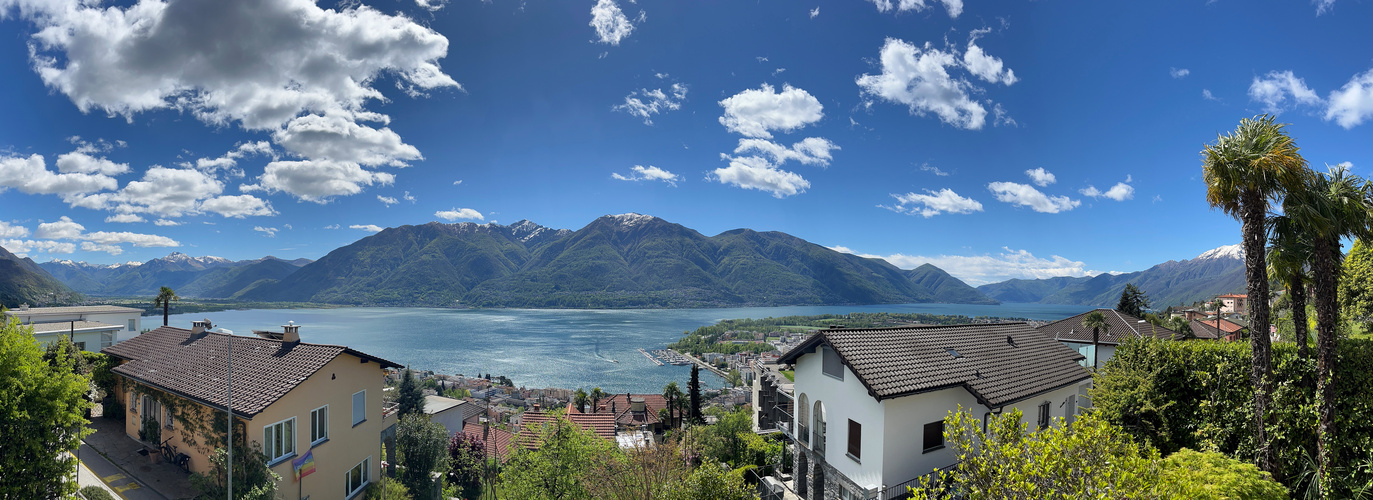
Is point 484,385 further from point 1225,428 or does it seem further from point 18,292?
point 18,292

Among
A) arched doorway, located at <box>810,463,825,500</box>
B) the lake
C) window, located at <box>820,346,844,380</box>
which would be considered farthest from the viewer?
the lake

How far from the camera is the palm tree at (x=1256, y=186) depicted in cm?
905

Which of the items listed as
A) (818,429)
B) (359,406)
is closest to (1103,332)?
(818,429)

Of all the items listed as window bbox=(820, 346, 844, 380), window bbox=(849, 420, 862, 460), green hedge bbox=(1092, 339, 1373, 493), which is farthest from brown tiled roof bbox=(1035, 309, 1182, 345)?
window bbox=(849, 420, 862, 460)

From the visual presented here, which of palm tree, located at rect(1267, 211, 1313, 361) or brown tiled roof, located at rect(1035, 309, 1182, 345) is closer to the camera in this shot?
palm tree, located at rect(1267, 211, 1313, 361)

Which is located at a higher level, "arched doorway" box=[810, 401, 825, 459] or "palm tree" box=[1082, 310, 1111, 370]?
"palm tree" box=[1082, 310, 1111, 370]

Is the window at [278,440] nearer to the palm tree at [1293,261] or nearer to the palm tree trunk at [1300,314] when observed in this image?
the palm tree at [1293,261]

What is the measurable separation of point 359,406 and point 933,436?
17.9 meters

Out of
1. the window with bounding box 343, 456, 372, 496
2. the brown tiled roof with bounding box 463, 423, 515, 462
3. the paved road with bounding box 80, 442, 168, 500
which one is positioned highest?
the paved road with bounding box 80, 442, 168, 500

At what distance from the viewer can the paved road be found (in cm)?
1396

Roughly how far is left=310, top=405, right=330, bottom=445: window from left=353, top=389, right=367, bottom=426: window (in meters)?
1.29

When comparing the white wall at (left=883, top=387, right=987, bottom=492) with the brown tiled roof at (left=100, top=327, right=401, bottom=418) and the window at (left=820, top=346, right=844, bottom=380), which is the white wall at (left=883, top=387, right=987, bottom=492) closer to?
the window at (left=820, top=346, right=844, bottom=380)

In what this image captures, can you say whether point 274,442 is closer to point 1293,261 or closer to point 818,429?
point 818,429

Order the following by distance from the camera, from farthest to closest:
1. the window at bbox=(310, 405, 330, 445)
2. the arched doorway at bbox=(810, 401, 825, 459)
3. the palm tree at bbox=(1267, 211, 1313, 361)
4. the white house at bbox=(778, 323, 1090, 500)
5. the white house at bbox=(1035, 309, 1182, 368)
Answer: the white house at bbox=(1035, 309, 1182, 368) < the arched doorway at bbox=(810, 401, 825, 459) < the window at bbox=(310, 405, 330, 445) < the white house at bbox=(778, 323, 1090, 500) < the palm tree at bbox=(1267, 211, 1313, 361)
